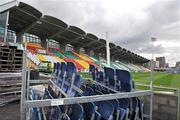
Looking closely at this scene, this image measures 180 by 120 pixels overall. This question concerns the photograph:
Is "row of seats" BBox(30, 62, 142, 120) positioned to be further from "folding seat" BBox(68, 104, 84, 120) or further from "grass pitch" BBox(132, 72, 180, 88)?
"grass pitch" BBox(132, 72, 180, 88)

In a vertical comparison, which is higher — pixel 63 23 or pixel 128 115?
A: pixel 63 23

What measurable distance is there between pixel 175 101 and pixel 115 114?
1651 mm

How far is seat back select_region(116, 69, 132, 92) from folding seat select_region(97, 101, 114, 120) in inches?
28.5

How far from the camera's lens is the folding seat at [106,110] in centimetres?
327

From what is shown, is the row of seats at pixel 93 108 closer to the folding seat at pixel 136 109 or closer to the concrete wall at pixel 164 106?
the folding seat at pixel 136 109

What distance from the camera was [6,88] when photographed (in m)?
7.64

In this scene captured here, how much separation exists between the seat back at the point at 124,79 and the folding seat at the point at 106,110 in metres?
0.72

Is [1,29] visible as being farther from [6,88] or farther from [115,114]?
[115,114]

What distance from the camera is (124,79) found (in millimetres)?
4105

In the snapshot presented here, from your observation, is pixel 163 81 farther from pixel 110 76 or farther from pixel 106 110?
pixel 106 110

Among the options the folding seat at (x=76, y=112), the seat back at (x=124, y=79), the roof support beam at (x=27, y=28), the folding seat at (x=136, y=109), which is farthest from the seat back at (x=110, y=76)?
the roof support beam at (x=27, y=28)

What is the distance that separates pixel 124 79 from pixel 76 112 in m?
1.35

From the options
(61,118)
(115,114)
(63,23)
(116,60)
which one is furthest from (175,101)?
(116,60)

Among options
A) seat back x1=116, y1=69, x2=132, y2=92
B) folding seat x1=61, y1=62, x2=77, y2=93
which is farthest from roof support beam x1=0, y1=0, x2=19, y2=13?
seat back x1=116, y1=69, x2=132, y2=92
